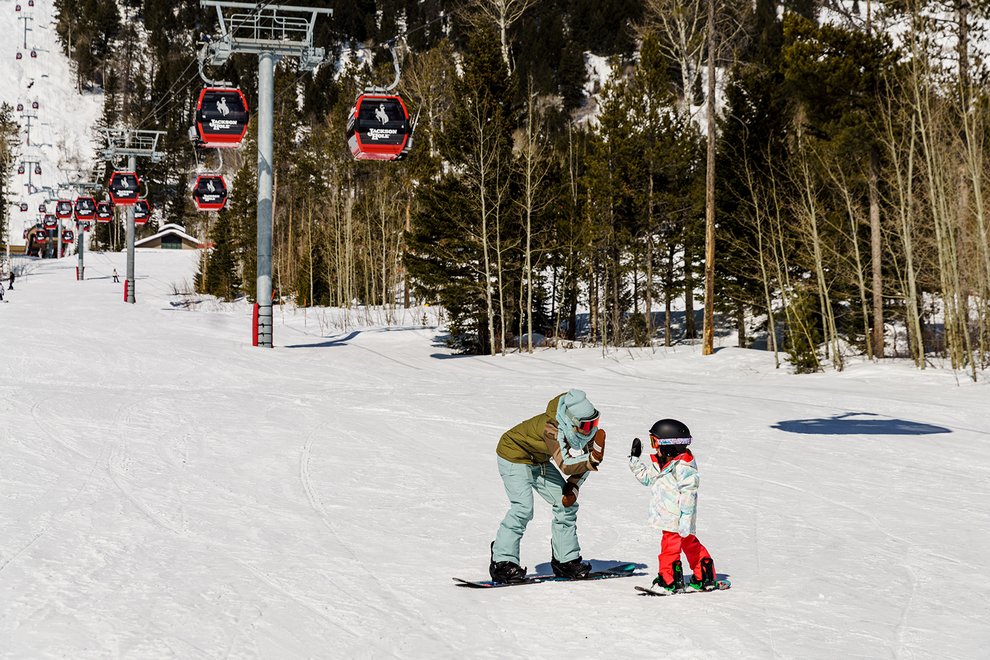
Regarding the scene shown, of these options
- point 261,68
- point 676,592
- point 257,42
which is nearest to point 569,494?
point 676,592

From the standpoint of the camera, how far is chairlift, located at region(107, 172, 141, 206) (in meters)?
38.2

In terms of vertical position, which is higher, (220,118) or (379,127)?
(220,118)

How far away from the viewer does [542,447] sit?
18.6 ft

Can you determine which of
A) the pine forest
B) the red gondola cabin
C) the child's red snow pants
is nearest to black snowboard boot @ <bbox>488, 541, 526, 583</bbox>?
the child's red snow pants

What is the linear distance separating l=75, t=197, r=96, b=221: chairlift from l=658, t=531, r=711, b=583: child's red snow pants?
4976 cm

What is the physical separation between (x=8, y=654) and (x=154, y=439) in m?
7.29

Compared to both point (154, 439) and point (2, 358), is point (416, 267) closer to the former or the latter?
point (2, 358)

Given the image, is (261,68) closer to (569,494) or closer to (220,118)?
(220,118)

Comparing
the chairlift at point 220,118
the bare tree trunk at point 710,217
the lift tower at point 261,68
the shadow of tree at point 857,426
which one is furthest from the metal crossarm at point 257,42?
the shadow of tree at point 857,426

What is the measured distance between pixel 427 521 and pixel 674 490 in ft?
10.2

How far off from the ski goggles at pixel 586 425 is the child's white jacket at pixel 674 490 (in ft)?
1.28

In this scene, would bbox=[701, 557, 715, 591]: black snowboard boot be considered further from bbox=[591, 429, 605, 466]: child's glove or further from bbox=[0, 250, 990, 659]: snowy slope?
bbox=[591, 429, 605, 466]: child's glove

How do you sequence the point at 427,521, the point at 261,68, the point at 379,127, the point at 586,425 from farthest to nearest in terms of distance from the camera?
the point at 261,68
the point at 379,127
the point at 427,521
the point at 586,425

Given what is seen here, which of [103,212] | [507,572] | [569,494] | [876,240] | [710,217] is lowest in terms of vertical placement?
[507,572]
